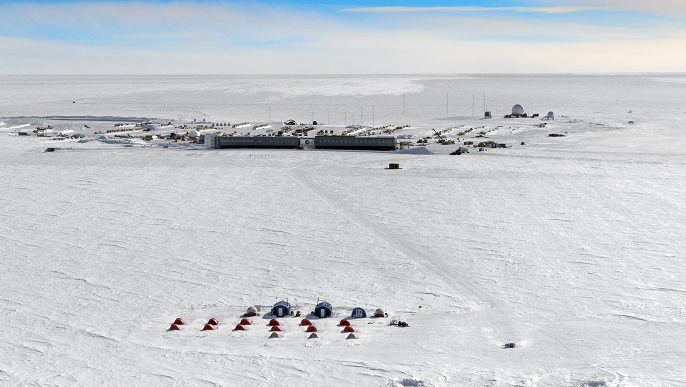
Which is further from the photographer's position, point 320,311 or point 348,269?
point 348,269

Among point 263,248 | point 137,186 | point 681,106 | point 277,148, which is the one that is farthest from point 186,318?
point 681,106

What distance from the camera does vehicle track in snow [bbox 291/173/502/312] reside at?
16078mm

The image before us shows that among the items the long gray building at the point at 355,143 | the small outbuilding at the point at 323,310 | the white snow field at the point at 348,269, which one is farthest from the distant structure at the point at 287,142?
the small outbuilding at the point at 323,310

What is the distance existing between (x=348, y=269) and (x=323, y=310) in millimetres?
3390

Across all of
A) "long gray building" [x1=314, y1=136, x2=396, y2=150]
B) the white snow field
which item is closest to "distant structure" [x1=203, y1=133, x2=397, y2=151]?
"long gray building" [x1=314, y1=136, x2=396, y2=150]

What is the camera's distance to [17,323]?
14656 mm

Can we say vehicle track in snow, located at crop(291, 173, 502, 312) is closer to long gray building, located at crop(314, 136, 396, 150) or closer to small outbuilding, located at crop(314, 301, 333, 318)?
small outbuilding, located at crop(314, 301, 333, 318)

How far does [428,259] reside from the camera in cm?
1930

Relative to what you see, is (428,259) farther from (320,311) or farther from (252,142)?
(252,142)

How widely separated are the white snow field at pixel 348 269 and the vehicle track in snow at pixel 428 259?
8 cm

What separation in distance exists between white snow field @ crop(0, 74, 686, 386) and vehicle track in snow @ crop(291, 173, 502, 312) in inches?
3.2

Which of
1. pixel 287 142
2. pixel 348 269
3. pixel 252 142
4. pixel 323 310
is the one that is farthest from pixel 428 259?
pixel 252 142

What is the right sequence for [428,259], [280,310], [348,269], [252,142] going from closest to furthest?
[280,310]
[348,269]
[428,259]
[252,142]

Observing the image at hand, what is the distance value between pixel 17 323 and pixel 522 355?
9.17 metres
